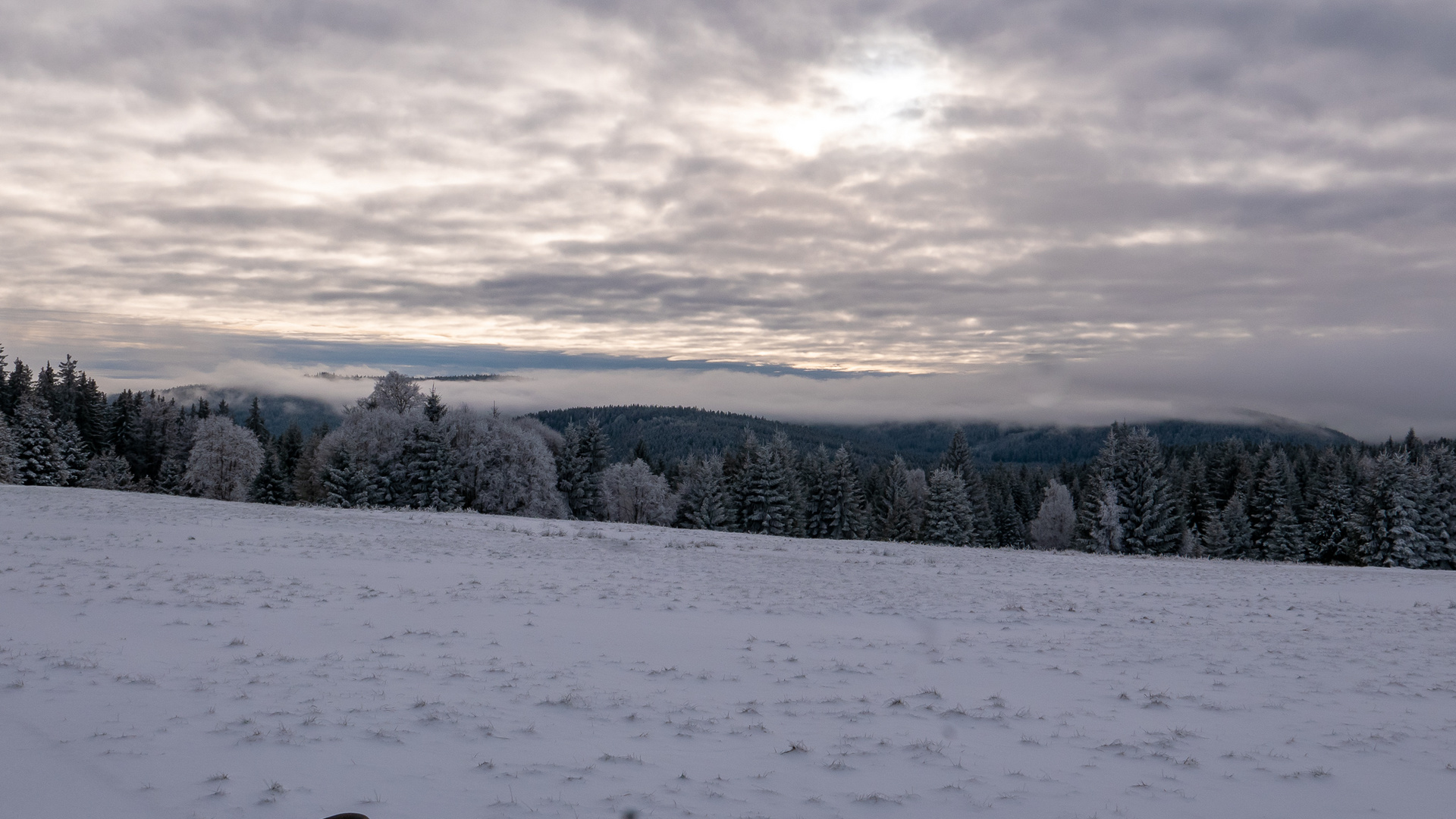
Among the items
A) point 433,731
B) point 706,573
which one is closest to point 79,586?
point 433,731

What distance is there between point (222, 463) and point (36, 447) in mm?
15251

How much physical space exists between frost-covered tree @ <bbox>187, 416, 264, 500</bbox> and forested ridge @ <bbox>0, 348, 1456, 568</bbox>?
13 cm

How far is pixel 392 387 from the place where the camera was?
65.7m

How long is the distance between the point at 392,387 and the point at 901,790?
215 feet

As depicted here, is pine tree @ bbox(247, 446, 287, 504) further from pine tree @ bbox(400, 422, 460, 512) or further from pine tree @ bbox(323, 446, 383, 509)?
pine tree @ bbox(400, 422, 460, 512)

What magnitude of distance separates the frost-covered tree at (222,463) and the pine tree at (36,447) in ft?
36.6

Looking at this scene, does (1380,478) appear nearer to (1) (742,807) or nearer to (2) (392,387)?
(1) (742,807)

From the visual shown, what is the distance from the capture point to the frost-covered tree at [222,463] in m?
65.0

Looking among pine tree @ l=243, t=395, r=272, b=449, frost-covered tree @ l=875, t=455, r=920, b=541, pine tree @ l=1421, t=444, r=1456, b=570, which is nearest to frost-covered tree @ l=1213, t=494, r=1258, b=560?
pine tree @ l=1421, t=444, r=1456, b=570

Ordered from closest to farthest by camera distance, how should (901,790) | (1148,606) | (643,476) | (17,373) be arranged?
(901,790) → (1148,606) → (643,476) → (17,373)

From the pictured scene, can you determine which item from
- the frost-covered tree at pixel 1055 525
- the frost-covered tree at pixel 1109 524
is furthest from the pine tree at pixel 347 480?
the frost-covered tree at pixel 1055 525

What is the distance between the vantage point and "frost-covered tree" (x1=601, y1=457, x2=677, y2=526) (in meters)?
72.4

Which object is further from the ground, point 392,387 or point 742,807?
point 392,387

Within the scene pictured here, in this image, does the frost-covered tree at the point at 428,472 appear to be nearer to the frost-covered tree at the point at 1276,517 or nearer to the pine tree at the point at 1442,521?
the frost-covered tree at the point at 1276,517
